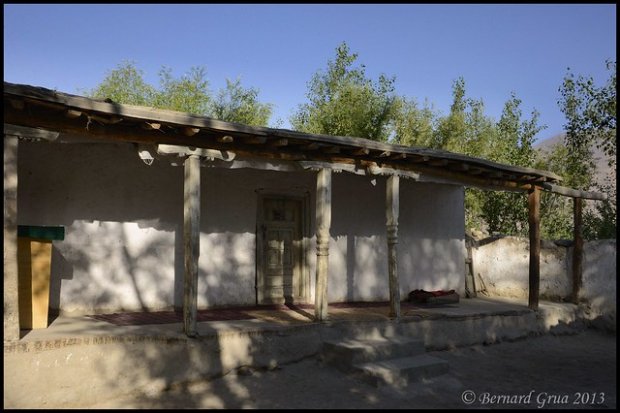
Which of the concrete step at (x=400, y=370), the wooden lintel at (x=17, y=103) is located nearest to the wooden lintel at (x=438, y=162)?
the concrete step at (x=400, y=370)

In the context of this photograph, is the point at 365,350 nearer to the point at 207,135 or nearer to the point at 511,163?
the point at 207,135

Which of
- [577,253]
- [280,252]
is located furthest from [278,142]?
[577,253]

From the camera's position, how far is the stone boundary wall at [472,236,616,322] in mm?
10789

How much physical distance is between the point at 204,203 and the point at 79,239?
1.81 metres

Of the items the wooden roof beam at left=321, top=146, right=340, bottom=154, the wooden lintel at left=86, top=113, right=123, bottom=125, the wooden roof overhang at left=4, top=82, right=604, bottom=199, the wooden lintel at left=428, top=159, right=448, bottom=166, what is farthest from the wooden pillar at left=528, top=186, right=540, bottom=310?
the wooden lintel at left=86, top=113, right=123, bottom=125

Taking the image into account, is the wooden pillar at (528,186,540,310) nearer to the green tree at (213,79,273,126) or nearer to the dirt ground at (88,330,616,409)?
the dirt ground at (88,330,616,409)

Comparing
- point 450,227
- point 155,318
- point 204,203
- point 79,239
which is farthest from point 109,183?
point 450,227

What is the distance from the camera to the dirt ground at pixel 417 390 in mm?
5383

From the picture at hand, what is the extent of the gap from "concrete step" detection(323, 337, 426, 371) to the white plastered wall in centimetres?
232

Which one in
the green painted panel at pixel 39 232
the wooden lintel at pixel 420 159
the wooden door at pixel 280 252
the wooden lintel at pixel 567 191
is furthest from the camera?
the wooden lintel at pixel 567 191

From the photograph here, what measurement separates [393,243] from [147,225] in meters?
3.50

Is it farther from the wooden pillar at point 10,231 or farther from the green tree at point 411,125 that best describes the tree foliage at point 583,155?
the wooden pillar at point 10,231

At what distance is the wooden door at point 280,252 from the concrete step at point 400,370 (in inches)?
114

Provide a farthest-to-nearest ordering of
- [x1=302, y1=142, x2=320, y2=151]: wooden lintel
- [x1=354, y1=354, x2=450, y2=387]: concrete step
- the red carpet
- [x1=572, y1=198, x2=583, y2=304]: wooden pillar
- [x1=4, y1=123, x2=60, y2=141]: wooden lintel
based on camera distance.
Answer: [x1=572, y1=198, x2=583, y2=304]: wooden pillar, [x1=302, y1=142, x2=320, y2=151]: wooden lintel, the red carpet, [x1=354, y1=354, x2=450, y2=387]: concrete step, [x1=4, y1=123, x2=60, y2=141]: wooden lintel
